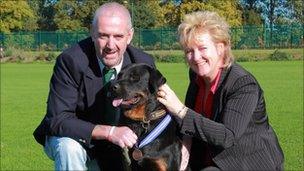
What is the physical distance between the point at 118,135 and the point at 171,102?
0.61 m

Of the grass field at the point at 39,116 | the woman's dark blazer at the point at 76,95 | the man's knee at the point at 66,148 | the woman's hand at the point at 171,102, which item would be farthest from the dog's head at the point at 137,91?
the grass field at the point at 39,116

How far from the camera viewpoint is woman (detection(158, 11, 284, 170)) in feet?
16.5

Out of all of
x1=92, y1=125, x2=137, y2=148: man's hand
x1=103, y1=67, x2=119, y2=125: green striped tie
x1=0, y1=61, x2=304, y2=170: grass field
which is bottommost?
x1=0, y1=61, x2=304, y2=170: grass field

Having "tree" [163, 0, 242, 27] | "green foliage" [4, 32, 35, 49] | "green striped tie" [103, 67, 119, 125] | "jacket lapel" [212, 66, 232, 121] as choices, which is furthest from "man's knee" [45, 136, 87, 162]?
"tree" [163, 0, 242, 27]

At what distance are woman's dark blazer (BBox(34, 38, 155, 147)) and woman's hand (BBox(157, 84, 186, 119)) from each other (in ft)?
2.61

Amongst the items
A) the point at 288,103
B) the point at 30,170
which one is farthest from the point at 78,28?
the point at 30,170

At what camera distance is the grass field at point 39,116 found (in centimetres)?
1015

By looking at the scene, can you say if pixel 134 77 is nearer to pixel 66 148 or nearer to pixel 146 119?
pixel 146 119

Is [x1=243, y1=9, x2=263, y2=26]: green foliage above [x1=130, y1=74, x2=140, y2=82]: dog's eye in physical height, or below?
above

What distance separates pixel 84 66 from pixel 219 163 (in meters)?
1.67

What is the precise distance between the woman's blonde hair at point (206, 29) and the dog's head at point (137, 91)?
0.42 m

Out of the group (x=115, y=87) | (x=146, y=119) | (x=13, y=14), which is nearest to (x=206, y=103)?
(x=146, y=119)

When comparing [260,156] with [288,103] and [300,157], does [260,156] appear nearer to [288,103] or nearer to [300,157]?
[300,157]

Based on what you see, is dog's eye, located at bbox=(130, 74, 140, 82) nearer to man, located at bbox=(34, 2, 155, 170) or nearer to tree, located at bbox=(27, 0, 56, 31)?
man, located at bbox=(34, 2, 155, 170)
